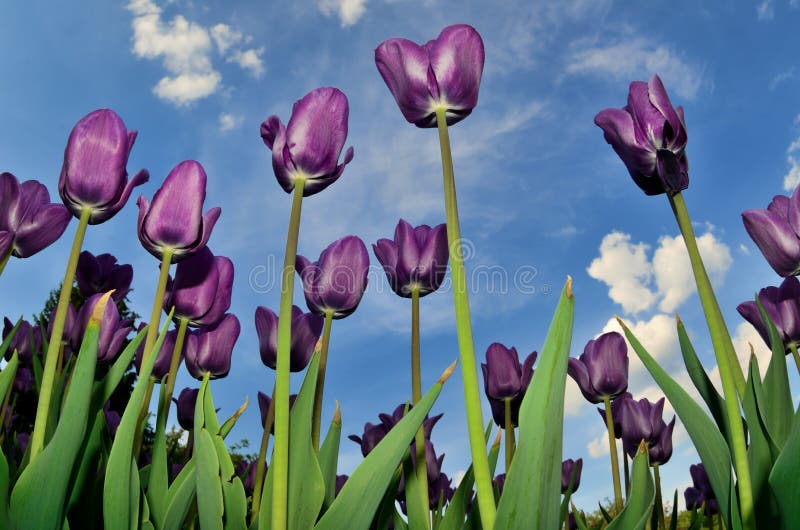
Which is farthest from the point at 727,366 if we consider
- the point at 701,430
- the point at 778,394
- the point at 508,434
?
the point at 508,434

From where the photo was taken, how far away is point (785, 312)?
372 cm

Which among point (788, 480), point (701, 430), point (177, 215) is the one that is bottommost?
point (788, 480)

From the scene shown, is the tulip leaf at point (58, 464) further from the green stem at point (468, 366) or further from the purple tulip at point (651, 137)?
the purple tulip at point (651, 137)

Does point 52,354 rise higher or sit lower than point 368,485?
higher

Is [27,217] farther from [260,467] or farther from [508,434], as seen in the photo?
[508,434]

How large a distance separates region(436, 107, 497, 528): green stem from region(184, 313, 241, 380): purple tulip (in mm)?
1666

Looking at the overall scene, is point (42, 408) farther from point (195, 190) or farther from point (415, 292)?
point (415, 292)

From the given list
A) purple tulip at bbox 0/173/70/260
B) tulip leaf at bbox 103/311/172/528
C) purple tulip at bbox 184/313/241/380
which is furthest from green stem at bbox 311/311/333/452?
purple tulip at bbox 0/173/70/260

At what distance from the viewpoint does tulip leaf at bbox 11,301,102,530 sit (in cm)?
179

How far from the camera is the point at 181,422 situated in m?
Answer: 3.95

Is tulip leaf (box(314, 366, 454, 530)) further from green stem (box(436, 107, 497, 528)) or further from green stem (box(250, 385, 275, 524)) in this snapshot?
green stem (box(250, 385, 275, 524))

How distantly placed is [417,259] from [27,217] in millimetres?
1757

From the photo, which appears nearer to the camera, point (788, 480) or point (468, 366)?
point (468, 366)

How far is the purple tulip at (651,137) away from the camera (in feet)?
7.65
